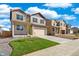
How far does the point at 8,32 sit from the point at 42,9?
1171 millimetres

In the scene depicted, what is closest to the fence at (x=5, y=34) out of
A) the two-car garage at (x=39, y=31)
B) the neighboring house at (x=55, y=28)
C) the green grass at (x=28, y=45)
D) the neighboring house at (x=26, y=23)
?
the neighboring house at (x=26, y=23)

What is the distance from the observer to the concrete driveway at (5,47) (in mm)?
7046

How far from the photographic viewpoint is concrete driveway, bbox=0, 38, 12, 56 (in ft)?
23.1

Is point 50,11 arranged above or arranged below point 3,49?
above

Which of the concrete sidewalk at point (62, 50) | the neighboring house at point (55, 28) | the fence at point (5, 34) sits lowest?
the concrete sidewalk at point (62, 50)

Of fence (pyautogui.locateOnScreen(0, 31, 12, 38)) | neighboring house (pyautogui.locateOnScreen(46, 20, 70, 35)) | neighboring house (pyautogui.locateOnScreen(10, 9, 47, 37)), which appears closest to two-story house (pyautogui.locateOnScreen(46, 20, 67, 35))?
neighboring house (pyautogui.locateOnScreen(46, 20, 70, 35))

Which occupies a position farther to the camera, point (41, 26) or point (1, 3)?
point (41, 26)

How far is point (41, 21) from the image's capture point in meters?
7.59

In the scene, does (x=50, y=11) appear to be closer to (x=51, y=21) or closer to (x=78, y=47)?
(x=51, y=21)

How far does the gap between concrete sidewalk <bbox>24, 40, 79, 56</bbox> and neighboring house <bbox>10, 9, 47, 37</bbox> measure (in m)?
0.65

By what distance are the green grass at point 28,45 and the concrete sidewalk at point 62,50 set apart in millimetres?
163

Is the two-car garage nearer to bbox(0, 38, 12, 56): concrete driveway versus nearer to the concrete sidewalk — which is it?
the concrete sidewalk

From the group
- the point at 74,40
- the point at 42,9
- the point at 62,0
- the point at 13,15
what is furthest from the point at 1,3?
the point at 74,40

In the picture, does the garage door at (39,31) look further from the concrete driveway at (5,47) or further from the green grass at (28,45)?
the concrete driveway at (5,47)
